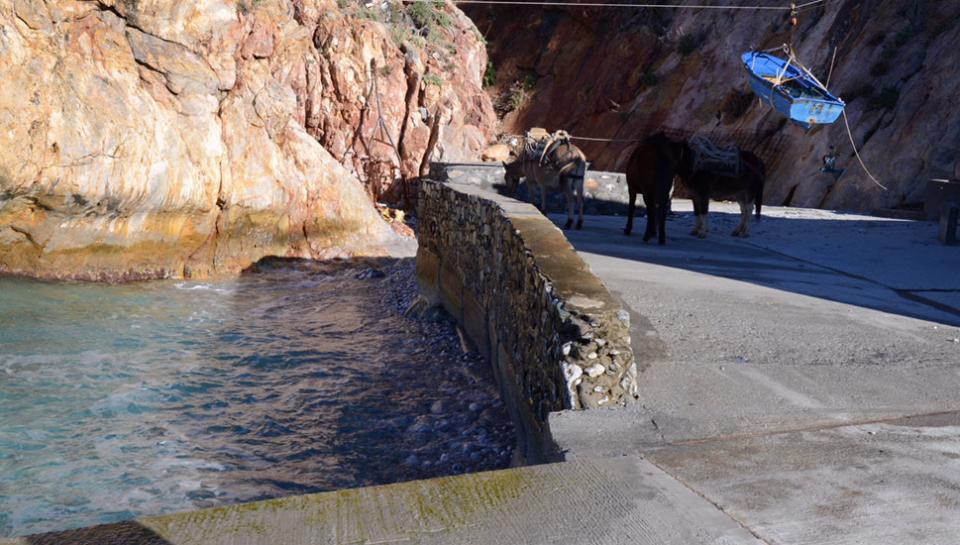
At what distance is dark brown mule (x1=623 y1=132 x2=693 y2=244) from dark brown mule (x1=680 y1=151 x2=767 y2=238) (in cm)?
41

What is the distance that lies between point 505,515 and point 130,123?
43.6 ft

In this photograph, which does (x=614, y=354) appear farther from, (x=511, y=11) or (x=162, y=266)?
(x=511, y=11)

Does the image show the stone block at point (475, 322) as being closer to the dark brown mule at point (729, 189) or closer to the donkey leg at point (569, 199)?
the donkey leg at point (569, 199)

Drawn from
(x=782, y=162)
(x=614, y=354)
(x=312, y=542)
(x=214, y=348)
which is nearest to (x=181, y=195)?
(x=214, y=348)

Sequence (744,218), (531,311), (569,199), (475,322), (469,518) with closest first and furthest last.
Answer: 1. (469,518)
2. (531,311)
3. (475,322)
4. (744,218)
5. (569,199)

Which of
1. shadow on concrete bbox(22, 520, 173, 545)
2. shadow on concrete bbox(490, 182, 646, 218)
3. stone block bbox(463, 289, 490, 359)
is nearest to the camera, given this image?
shadow on concrete bbox(22, 520, 173, 545)

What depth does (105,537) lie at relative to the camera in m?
3.32

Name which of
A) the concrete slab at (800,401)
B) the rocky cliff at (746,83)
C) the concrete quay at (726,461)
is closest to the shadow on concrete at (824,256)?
the concrete slab at (800,401)

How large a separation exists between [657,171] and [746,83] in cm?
2075

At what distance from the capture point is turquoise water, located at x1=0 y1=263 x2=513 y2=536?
23.0 ft

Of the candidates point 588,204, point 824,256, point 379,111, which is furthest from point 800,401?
point 379,111

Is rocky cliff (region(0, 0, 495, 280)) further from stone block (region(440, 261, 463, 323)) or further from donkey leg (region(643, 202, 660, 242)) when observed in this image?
donkey leg (region(643, 202, 660, 242))

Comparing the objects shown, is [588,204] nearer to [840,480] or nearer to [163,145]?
[163,145]

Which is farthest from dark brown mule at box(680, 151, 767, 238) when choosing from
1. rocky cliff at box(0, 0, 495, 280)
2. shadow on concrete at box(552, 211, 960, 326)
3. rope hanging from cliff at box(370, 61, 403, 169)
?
rope hanging from cliff at box(370, 61, 403, 169)
